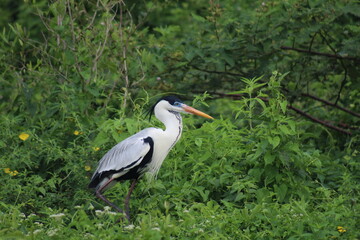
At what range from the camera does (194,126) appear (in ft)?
21.9

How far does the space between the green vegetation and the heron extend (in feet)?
0.50

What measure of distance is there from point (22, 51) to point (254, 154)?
289 cm

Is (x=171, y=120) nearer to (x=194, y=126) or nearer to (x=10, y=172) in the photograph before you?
(x=194, y=126)

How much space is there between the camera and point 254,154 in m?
5.76

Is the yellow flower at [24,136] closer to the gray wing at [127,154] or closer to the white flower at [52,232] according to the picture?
the gray wing at [127,154]

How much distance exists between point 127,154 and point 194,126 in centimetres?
115

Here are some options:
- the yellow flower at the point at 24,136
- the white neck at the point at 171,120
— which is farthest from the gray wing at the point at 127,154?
the yellow flower at the point at 24,136

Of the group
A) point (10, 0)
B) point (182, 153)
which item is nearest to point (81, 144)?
point (182, 153)

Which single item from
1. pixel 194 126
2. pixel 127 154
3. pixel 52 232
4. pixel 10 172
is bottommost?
pixel 10 172

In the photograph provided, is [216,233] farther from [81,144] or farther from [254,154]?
[81,144]

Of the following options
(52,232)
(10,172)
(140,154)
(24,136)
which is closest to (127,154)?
(140,154)

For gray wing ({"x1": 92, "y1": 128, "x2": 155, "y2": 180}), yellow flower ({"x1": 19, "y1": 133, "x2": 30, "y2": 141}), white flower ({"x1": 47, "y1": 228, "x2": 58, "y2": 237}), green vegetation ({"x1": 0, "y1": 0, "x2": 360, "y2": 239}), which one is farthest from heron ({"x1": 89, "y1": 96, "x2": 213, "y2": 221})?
white flower ({"x1": 47, "y1": 228, "x2": 58, "y2": 237})

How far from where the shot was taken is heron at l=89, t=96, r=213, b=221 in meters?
5.69

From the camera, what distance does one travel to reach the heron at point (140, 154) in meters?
5.69
